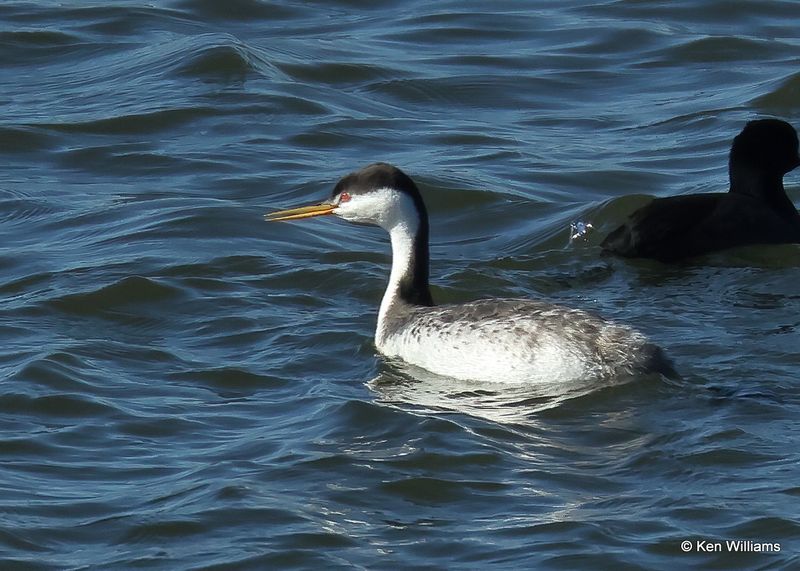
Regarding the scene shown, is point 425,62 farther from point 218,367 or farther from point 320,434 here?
point 320,434

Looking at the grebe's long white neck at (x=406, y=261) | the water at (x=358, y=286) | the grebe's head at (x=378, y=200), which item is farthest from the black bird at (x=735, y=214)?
the grebe's head at (x=378, y=200)

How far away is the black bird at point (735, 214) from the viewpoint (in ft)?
39.5

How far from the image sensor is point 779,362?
A: 9742 millimetres

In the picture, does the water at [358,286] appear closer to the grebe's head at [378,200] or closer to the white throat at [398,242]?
the white throat at [398,242]

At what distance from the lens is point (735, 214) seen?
12156mm

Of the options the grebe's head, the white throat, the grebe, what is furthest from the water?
the grebe's head

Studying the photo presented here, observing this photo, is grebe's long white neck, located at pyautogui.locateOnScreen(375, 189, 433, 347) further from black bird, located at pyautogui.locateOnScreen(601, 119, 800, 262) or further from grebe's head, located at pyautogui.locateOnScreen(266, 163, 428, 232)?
black bird, located at pyautogui.locateOnScreen(601, 119, 800, 262)

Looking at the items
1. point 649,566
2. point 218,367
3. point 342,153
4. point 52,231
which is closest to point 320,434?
point 218,367

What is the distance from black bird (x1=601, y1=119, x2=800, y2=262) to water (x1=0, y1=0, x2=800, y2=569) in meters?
0.17

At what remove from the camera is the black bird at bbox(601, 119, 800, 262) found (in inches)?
474

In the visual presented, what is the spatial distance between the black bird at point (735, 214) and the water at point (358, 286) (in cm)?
17

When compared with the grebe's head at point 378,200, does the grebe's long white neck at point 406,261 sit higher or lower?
lower

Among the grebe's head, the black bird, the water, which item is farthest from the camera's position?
the black bird

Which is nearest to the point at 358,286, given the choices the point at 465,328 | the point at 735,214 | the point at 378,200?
the point at 378,200
